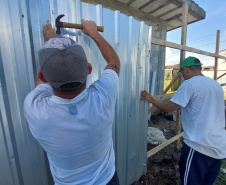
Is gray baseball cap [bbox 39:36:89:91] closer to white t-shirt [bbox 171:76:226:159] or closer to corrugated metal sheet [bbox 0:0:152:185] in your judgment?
corrugated metal sheet [bbox 0:0:152:185]

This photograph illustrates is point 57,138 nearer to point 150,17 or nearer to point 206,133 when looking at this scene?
point 206,133

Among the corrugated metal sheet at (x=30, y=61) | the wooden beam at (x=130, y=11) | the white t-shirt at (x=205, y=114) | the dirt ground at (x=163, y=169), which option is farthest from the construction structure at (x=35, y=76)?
the wooden beam at (x=130, y=11)

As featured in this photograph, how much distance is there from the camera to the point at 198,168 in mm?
1765

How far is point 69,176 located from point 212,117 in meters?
1.97

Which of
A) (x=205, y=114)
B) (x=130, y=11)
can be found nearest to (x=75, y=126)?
(x=205, y=114)

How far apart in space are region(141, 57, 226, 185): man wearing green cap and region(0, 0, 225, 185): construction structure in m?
0.69

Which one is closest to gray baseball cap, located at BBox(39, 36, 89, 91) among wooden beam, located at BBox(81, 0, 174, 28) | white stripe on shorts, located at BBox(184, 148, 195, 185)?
white stripe on shorts, located at BBox(184, 148, 195, 185)

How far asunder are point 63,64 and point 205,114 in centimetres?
201

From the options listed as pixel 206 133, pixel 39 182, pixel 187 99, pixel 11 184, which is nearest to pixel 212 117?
pixel 206 133

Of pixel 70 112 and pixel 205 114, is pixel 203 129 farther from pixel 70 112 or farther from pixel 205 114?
pixel 70 112

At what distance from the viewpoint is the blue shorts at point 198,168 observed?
5.75ft

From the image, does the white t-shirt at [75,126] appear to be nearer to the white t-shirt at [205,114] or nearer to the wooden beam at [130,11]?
the white t-shirt at [205,114]

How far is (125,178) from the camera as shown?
2105mm

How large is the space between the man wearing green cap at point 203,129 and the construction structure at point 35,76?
0.69m
